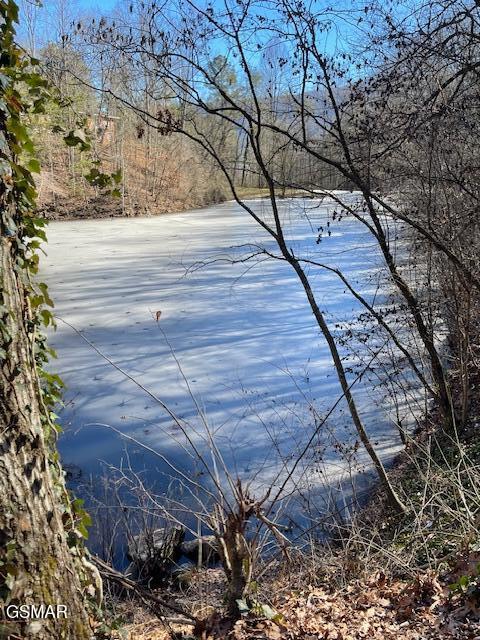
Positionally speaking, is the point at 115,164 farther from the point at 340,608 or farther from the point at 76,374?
the point at 340,608

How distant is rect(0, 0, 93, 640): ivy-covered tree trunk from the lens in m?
1.54

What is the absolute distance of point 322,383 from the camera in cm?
652

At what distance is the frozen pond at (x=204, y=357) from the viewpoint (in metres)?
Answer: 5.29

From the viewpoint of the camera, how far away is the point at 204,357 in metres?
7.33

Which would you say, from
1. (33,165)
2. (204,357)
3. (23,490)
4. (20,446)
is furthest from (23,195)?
(204,357)

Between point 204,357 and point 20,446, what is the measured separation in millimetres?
5752

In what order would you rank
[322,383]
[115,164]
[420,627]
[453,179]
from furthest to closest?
[115,164], [322,383], [453,179], [420,627]

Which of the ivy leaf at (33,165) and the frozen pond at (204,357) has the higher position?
the ivy leaf at (33,165)

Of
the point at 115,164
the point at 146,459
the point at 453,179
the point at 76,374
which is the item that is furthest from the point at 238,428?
the point at 115,164

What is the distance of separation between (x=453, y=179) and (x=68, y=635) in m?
4.07

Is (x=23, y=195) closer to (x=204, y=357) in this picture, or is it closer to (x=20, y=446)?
(x=20, y=446)

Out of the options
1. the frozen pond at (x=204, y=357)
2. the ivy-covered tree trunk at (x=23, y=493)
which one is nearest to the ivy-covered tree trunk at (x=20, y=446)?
the ivy-covered tree trunk at (x=23, y=493)

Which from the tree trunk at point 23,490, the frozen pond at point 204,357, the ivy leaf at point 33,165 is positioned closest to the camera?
the tree trunk at point 23,490

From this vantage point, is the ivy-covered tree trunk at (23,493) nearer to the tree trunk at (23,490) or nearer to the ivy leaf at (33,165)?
the tree trunk at (23,490)
